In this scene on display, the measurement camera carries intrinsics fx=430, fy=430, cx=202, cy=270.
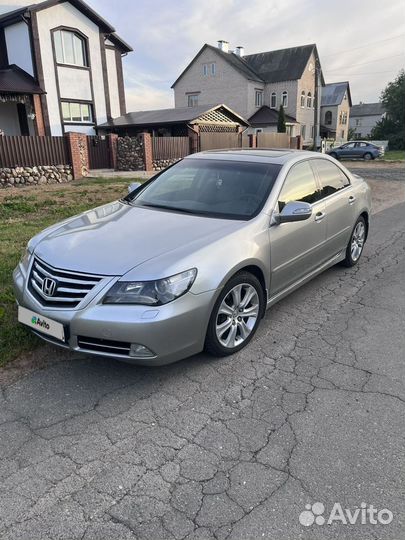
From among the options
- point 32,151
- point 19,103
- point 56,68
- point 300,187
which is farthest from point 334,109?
point 300,187

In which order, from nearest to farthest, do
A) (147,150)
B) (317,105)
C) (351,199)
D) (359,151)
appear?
(351,199) → (147,150) → (359,151) → (317,105)

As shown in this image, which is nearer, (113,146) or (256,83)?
(113,146)

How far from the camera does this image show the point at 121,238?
338 centimetres

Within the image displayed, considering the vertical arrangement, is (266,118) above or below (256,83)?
below

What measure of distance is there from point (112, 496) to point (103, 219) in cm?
244

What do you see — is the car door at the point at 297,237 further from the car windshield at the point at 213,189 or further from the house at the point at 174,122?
the house at the point at 174,122

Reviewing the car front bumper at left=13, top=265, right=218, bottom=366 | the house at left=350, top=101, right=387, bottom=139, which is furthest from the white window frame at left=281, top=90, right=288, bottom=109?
the car front bumper at left=13, top=265, right=218, bottom=366

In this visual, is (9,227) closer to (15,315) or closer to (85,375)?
(15,315)

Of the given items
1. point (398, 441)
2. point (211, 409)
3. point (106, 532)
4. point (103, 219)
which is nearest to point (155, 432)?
point (211, 409)

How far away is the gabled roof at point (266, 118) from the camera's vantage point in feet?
139

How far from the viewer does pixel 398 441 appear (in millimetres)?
2578

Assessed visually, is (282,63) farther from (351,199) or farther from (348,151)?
(351,199)

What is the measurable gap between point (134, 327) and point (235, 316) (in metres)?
0.99

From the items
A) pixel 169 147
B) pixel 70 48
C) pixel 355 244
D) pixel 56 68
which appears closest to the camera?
pixel 355 244
